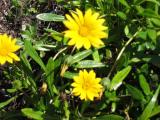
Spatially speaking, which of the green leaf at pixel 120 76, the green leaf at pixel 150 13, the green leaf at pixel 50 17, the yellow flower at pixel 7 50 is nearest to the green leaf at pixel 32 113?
the yellow flower at pixel 7 50

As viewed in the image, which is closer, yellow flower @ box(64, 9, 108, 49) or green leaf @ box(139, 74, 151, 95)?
yellow flower @ box(64, 9, 108, 49)

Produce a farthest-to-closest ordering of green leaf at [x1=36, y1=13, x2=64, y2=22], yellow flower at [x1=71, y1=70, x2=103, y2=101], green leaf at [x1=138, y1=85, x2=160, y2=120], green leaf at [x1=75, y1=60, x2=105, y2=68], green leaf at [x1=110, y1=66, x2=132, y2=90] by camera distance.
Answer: green leaf at [x1=36, y1=13, x2=64, y2=22] < green leaf at [x1=75, y1=60, x2=105, y2=68] < green leaf at [x1=110, y1=66, x2=132, y2=90] < green leaf at [x1=138, y1=85, x2=160, y2=120] < yellow flower at [x1=71, y1=70, x2=103, y2=101]

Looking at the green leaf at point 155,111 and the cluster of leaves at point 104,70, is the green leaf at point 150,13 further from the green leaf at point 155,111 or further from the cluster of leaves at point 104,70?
the green leaf at point 155,111

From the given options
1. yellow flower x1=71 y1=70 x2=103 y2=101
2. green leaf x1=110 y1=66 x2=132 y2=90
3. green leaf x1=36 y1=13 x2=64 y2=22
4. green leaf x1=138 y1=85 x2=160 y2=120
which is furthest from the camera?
green leaf x1=36 y1=13 x2=64 y2=22

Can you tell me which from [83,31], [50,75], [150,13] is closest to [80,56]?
[50,75]

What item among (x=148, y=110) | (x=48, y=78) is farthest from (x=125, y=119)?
(x=48, y=78)

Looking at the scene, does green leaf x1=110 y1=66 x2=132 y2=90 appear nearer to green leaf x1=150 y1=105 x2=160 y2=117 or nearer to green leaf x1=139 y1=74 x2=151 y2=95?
green leaf x1=139 y1=74 x2=151 y2=95

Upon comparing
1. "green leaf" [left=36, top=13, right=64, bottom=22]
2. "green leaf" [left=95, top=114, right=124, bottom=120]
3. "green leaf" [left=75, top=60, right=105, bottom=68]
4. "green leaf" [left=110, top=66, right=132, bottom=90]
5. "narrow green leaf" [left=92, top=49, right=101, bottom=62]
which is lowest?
"green leaf" [left=95, top=114, right=124, bottom=120]

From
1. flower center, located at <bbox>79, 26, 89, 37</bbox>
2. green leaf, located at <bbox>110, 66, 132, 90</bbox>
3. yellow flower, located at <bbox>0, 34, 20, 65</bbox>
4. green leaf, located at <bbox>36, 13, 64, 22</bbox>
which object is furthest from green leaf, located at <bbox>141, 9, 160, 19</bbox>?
yellow flower, located at <bbox>0, 34, 20, 65</bbox>

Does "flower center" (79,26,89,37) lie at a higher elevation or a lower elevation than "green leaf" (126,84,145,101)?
higher
